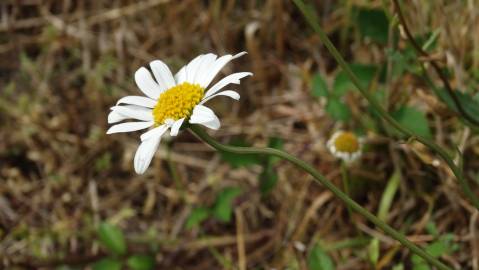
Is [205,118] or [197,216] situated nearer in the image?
[205,118]

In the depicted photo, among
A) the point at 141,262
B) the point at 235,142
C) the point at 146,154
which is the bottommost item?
the point at 141,262

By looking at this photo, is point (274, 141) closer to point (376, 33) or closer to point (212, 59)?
point (376, 33)

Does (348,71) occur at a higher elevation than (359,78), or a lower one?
higher

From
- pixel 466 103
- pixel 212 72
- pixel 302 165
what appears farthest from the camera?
pixel 466 103

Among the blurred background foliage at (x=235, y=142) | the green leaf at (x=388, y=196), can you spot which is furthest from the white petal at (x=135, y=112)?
the green leaf at (x=388, y=196)

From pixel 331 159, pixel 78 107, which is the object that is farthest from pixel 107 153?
pixel 331 159

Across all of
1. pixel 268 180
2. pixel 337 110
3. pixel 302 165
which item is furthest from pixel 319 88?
pixel 302 165

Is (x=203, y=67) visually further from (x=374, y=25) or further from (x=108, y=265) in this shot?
(x=108, y=265)
